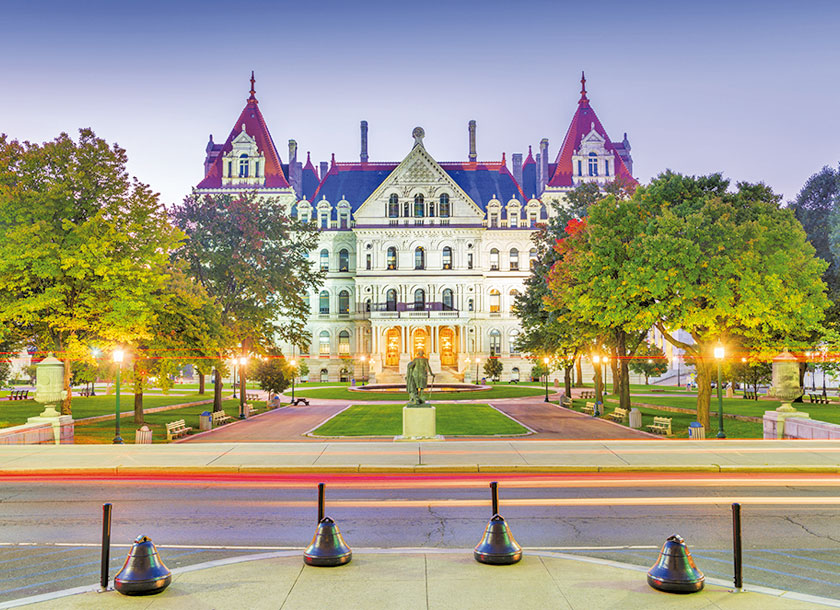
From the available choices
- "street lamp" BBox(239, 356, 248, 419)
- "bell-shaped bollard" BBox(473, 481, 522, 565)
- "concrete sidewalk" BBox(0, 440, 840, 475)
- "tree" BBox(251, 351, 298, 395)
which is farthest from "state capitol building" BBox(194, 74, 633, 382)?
"bell-shaped bollard" BBox(473, 481, 522, 565)

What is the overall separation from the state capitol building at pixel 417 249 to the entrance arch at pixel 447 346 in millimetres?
127

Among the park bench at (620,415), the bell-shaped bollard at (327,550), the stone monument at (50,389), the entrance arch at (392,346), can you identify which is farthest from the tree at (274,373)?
the bell-shaped bollard at (327,550)

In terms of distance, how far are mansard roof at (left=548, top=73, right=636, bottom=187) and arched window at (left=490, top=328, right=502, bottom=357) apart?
19.0 m

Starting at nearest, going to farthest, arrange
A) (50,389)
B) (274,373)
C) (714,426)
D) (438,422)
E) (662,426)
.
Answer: (50,389)
(662,426)
(714,426)
(438,422)
(274,373)

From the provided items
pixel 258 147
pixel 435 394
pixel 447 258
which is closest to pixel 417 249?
pixel 447 258

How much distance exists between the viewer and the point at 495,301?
8038cm

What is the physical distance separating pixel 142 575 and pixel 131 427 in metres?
26.2

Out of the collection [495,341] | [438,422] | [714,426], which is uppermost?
[495,341]

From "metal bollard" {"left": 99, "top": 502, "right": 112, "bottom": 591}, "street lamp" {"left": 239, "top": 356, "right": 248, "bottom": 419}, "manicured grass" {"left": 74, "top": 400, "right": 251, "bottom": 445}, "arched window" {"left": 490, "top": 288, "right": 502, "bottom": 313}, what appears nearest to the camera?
"metal bollard" {"left": 99, "top": 502, "right": 112, "bottom": 591}

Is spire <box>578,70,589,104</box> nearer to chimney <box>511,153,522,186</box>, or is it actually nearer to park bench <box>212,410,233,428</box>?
chimney <box>511,153,522,186</box>

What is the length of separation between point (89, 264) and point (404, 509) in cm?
1802

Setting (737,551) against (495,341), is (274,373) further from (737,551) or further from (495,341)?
(737,551)

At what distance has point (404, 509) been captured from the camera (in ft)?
39.3

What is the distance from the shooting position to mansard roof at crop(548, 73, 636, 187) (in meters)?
79.4
